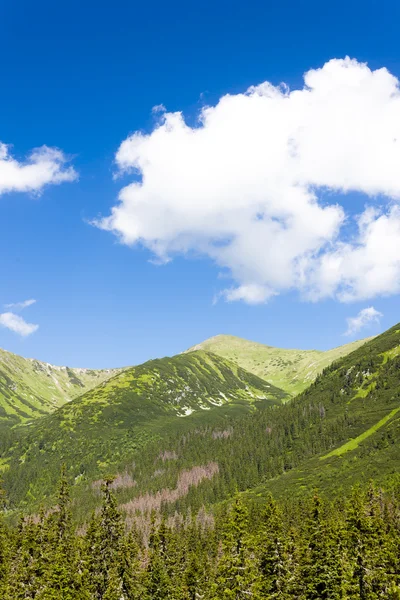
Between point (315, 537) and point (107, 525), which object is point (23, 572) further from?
point (315, 537)

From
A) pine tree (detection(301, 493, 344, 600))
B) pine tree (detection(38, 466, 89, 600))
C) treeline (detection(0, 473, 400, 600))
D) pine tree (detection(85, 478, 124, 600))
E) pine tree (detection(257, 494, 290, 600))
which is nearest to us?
treeline (detection(0, 473, 400, 600))

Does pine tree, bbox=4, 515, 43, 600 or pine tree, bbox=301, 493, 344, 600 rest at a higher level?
pine tree, bbox=4, 515, 43, 600

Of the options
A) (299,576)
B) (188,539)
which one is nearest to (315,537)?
(299,576)

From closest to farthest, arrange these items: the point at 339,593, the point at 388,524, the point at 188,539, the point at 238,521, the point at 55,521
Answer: the point at 238,521
the point at 339,593
the point at 55,521
the point at 388,524
the point at 188,539

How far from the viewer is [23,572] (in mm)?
60281

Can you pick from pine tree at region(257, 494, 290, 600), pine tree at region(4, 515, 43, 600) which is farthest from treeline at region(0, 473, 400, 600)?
pine tree at region(257, 494, 290, 600)

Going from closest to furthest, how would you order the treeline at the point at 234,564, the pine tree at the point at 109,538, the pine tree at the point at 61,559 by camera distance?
the treeline at the point at 234,564 < the pine tree at the point at 109,538 < the pine tree at the point at 61,559

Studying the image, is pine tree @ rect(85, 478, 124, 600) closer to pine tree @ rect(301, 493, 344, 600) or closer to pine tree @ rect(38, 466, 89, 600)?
pine tree @ rect(38, 466, 89, 600)

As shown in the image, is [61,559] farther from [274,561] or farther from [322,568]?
[322,568]

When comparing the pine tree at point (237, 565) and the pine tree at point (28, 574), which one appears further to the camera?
the pine tree at point (28, 574)

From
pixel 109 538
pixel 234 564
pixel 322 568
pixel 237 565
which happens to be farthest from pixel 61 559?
pixel 322 568

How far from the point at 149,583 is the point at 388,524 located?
69.2 meters

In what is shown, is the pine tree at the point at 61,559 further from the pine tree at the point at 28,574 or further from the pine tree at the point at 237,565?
the pine tree at the point at 237,565

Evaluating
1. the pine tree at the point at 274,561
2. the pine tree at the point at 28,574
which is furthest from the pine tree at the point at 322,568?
the pine tree at the point at 28,574
